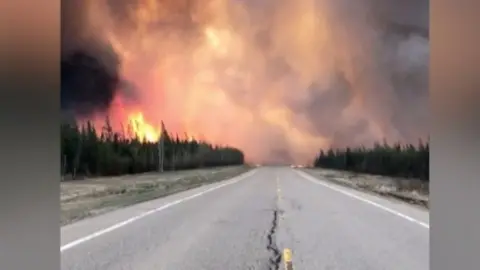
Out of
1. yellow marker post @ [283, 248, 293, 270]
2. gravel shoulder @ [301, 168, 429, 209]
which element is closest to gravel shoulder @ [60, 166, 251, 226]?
gravel shoulder @ [301, 168, 429, 209]

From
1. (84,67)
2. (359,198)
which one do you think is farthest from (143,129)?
(359,198)

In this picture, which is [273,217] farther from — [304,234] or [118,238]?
[118,238]

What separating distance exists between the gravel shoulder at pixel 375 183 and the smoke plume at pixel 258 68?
139 mm

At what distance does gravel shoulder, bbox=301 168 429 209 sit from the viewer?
309cm

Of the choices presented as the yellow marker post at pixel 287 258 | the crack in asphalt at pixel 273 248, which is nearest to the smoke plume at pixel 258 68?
the crack in asphalt at pixel 273 248

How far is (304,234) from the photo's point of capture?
2996 millimetres

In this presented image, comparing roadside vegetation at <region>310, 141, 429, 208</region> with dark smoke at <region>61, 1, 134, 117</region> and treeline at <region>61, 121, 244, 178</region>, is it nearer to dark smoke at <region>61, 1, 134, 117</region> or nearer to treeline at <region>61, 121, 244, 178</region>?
treeline at <region>61, 121, 244, 178</region>

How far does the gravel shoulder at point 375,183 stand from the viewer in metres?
3.09

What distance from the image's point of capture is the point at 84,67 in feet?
10.00

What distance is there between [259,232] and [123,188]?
757mm

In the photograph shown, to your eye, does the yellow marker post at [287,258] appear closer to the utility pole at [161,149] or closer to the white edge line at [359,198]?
the white edge line at [359,198]

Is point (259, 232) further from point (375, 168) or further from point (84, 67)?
point (84, 67)

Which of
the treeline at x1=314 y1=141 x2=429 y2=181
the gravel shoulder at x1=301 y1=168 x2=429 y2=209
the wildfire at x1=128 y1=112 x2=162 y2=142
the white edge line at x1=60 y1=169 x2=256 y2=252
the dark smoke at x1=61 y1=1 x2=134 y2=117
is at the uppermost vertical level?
the dark smoke at x1=61 y1=1 x2=134 y2=117

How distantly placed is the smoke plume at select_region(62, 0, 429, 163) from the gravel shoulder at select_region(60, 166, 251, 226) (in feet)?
0.81
